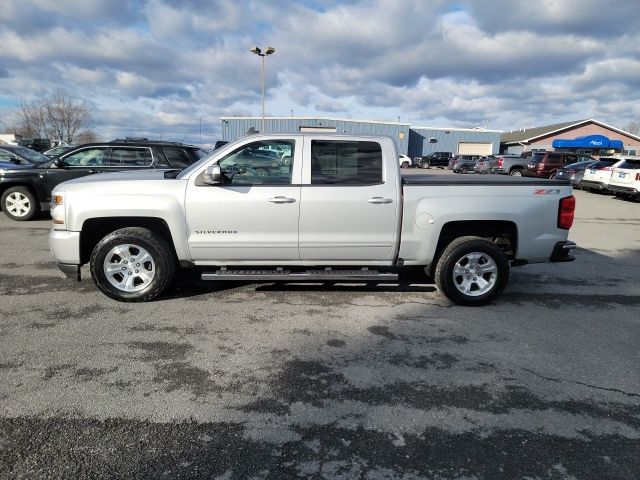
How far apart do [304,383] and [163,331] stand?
165 centimetres

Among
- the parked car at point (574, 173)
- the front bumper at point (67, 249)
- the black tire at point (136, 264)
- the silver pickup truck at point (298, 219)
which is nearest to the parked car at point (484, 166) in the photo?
the parked car at point (574, 173)

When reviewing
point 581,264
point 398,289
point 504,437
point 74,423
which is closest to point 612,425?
point 504,437

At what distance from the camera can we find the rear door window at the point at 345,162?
4.96 meters

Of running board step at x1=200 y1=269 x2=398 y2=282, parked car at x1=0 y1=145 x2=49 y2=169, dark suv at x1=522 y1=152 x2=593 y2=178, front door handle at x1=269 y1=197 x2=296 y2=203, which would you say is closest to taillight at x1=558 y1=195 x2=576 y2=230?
running board step at x1=200 y1=269 x2=398 y2=282

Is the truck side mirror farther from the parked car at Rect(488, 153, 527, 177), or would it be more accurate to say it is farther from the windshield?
the parked car at Rect(488, 153, 527, 177)

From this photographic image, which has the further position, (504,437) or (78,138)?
(78,138)

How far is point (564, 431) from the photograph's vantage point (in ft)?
9.58

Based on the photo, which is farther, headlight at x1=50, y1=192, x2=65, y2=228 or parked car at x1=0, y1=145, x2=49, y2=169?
parked car at x1=0, y1=145, x2=49, y2=169

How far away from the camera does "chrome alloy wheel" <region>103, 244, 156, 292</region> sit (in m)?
4.92

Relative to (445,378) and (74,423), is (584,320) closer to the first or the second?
(445,378)

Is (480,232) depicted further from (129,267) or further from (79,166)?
(79,166)

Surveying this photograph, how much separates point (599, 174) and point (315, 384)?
19.6 m

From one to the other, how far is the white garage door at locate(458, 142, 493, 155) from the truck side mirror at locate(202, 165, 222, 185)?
60.8m

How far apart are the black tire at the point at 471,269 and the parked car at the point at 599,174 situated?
16.0 metres
